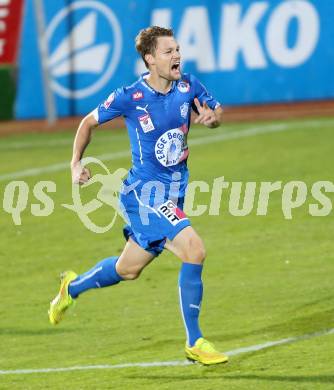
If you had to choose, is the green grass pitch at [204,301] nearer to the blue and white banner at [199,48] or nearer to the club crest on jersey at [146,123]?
the club crest on jersey at [146,123]

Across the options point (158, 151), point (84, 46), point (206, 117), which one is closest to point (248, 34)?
point (84, 46)

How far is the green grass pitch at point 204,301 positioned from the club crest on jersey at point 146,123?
170 centimetres

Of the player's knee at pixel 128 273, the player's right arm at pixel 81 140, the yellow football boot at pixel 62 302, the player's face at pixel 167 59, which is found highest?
Result: the player's face at pixel 167 59

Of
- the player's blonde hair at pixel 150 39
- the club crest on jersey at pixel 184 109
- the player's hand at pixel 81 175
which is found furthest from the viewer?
the club crest on jersey at pixel 184 109

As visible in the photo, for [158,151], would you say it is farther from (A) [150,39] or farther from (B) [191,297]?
(B) [191,297]

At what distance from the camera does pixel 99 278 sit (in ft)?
31.9

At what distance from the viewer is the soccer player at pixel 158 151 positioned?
29.4ft

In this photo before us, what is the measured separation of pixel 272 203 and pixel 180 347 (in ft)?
19.5

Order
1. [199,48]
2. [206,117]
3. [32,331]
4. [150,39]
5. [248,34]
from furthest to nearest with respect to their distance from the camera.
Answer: [199,48]
[248,34]
[32,331]
[150,39]
[206,117]

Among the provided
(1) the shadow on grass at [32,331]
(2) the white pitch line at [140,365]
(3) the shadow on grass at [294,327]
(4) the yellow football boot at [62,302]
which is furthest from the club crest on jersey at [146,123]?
(1) the shadow on grass at [32,331]

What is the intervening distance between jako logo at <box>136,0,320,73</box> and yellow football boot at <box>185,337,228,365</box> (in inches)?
533

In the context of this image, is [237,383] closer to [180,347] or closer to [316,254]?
[180,347]

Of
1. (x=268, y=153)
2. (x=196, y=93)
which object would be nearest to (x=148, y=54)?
(x=196, y=93)

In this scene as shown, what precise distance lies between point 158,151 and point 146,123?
22 centimetres
